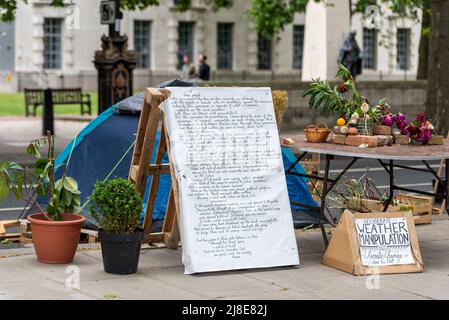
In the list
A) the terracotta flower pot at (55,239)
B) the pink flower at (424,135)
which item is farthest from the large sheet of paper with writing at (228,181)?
the pink flower at (424,135)

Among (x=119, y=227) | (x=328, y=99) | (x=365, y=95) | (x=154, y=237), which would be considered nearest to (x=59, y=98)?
(x=365, y=95)

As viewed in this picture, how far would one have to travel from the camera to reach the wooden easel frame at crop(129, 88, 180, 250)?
8.97 m

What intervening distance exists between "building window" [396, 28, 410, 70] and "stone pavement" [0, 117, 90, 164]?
31.2 metres

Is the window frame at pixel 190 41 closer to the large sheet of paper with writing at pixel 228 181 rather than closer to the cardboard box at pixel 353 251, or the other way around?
the large sheet of paper with writing at pixel 228 181

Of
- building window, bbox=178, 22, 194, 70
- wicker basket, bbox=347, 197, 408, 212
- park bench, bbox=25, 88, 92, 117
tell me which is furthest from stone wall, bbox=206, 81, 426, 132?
building window, bbox=178, 22, 194, 70

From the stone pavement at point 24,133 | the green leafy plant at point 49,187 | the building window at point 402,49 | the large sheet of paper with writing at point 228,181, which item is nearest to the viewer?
the large sheet of paper with writing at point 228,181

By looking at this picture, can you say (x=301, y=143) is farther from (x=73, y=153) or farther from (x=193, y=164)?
(x=73, y=153)

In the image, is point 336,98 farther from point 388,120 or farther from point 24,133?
point 24,133

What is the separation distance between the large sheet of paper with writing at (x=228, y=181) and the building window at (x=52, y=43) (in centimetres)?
3944

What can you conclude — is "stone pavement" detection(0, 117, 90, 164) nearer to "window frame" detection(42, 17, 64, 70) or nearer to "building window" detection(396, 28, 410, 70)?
"window frame" detection(42, 17, 64, 70)

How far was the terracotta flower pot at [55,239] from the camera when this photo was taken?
8789mm

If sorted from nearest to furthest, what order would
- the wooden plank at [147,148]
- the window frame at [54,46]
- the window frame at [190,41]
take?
the wooden plank at [147,148]
the window frame at [54,46]
the window frame at [190,41]

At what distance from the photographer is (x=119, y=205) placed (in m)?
8.46

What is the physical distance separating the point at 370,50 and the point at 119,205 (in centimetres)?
5007
